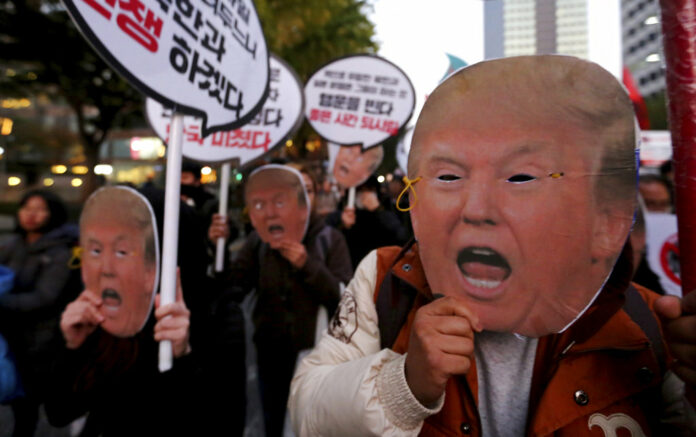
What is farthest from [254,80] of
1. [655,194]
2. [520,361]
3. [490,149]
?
[655,194]

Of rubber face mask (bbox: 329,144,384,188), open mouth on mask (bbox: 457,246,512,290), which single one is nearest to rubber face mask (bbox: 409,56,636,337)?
open mouth on mask (bbox: 457,246,512,290)

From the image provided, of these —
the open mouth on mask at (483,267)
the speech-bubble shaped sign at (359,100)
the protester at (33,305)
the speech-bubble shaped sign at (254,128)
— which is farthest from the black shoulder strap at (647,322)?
the protester at (33,305)

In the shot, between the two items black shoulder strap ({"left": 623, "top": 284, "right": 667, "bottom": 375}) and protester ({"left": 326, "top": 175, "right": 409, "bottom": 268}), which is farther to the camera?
protester ({"left": 326, "top": 175, "right": 409, "bottom": 268})

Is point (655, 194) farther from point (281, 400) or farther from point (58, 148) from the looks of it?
point (58, 148)

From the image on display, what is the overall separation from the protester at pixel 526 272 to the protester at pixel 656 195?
5.77 feet

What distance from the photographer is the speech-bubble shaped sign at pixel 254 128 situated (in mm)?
2635

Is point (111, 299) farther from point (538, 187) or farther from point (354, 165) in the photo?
point (354, 165)

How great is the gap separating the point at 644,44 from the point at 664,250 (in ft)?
46.9

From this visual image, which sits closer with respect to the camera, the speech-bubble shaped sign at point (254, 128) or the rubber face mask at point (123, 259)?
the rubber face mask at point (123, 259)

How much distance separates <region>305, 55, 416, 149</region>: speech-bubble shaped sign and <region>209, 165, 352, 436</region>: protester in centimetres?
61

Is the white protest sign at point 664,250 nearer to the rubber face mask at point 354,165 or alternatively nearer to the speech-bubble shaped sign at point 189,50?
the rubber face mask at point 354,165

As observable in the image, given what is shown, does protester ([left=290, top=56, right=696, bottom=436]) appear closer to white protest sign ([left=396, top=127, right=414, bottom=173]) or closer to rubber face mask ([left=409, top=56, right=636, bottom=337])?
rubber face mask ([left=409, top=56, right=636, bottom=337])

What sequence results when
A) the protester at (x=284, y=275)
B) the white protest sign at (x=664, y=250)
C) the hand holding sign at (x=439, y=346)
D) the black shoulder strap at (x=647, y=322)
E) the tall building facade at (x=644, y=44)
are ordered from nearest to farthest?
the hand holding sign at (x=439, y=346) → the black shoulder strap at (x=647, y=322) → the tall building facade at (x=644, y=44) → the white protest sign at (x=664, y=250) → the protester at (x=284, y=275)

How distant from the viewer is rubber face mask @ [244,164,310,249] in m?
2.14
